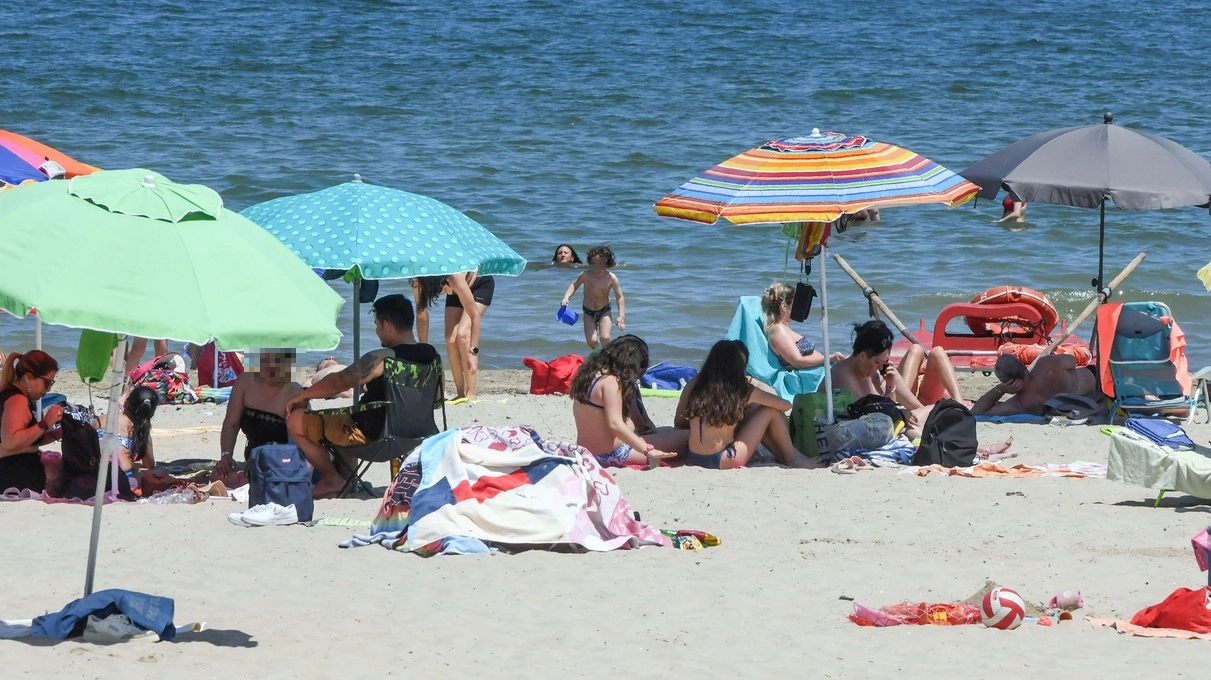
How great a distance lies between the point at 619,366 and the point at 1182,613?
3.13 metres

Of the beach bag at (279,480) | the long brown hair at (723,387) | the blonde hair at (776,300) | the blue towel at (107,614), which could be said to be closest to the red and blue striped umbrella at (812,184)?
the long brown hair at (723,387)

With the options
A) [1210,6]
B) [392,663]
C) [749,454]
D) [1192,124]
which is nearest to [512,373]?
[749,454]

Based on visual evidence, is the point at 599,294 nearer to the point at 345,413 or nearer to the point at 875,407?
the point at 875,407

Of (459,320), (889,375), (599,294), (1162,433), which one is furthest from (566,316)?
(1162,433)

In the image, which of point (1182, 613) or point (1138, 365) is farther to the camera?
point (1138, 365)

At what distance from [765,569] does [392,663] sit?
171 cm

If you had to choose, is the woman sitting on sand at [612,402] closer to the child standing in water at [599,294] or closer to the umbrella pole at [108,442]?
the umbrella pole at [108,442]

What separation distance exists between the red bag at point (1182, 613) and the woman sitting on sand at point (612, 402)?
2.94 m

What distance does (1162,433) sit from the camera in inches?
283

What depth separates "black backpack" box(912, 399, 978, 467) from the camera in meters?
7.21

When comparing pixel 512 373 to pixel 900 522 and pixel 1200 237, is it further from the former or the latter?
pixel 1200 237

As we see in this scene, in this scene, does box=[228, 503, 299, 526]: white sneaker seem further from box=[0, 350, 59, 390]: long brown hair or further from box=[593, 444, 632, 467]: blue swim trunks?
box=[593, 444, 632, 467]: blue swim trunks

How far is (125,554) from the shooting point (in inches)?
215

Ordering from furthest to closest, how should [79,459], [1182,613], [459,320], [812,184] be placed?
[459,320] → [812,184] → [79,459] → [1182,613]
